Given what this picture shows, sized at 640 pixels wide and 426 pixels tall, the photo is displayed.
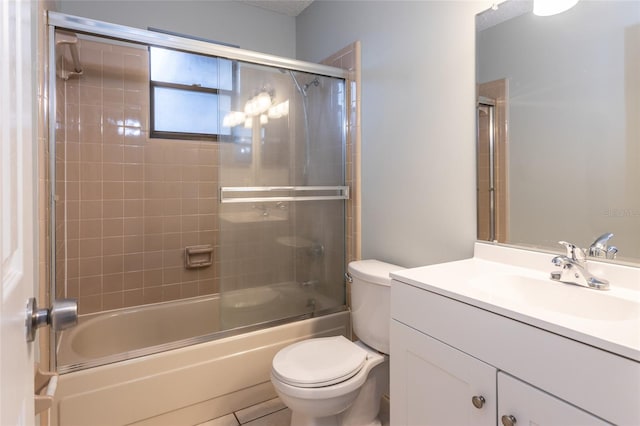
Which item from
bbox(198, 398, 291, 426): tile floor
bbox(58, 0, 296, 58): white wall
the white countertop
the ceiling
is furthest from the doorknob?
the ceiling

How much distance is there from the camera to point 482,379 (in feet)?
2.92

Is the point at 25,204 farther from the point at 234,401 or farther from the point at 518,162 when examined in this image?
the point at 234,401

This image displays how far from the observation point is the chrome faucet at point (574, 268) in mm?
1041

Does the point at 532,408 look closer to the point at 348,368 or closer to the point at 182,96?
the point at 348,368

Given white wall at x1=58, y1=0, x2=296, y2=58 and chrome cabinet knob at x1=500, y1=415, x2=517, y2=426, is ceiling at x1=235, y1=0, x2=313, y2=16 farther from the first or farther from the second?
chrome cabinet knob at x1=500, y1=415, x2=517, y2=426

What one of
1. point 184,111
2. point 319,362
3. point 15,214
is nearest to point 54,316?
point 15,214

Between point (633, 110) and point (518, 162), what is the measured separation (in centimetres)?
36

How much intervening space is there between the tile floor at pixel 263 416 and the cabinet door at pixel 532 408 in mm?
1067

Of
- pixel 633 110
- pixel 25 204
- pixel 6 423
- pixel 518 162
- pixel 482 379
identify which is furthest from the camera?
pixel 518 162

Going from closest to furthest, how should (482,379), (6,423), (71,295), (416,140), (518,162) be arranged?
1. (6,423)
2. (482,379)
3. (518,162)
4. (416,140)
5. (71,295)

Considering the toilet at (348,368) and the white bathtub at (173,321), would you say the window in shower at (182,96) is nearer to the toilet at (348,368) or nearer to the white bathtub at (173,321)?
the white bathtub at (173,321)

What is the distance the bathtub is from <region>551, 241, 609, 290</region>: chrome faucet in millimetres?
1352

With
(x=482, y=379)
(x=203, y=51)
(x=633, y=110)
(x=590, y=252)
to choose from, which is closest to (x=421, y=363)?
(x=482, y=379)

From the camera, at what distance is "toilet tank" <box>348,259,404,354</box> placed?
1.56 meters
